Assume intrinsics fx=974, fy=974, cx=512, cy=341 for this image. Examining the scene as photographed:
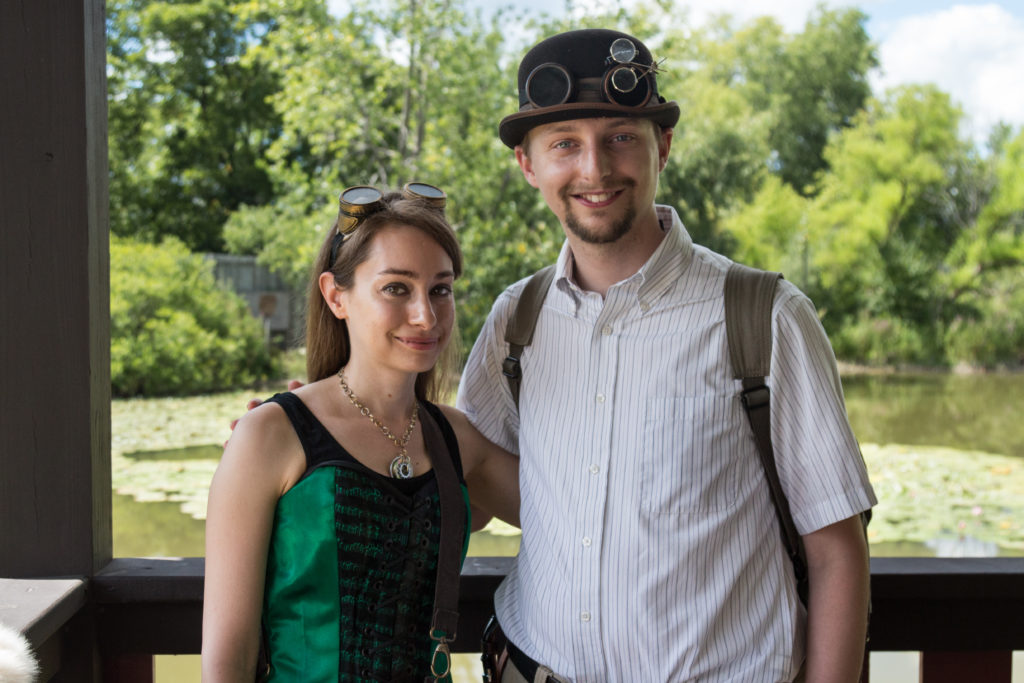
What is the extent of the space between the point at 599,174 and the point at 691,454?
430 mm

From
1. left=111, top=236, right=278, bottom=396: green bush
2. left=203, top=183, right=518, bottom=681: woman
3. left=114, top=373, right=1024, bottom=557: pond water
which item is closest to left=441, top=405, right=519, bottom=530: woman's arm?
left=203, top=183, right=518, bottom=681: woman

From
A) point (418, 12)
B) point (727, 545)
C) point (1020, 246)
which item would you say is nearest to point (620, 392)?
point (727, 545)

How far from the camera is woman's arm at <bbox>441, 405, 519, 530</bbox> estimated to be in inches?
62.7

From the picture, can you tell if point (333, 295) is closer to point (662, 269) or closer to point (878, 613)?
point (662, 269)

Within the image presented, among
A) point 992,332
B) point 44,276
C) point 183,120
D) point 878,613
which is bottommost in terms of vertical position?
point 992,332

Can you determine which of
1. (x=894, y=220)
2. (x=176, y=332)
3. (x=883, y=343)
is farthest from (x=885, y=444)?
(x=176, y=332)

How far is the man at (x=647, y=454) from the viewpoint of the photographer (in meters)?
1.31

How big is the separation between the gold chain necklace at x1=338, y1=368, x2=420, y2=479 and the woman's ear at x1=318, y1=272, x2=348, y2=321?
9cm

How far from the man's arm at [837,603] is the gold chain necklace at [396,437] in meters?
0.58

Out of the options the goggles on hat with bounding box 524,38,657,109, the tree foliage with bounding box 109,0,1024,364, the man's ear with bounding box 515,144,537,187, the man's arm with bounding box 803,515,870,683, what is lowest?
the man's arm with bounding box 803,515,870,683

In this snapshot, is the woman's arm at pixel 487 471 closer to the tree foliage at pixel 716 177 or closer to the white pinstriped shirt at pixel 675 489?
the white pinstriped shirt at pixel 675 489

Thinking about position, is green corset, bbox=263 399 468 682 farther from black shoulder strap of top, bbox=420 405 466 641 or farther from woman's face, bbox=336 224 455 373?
woman's face, bbox=336 224 455 373

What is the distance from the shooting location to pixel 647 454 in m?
1.36

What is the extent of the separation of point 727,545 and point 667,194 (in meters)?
11.1
